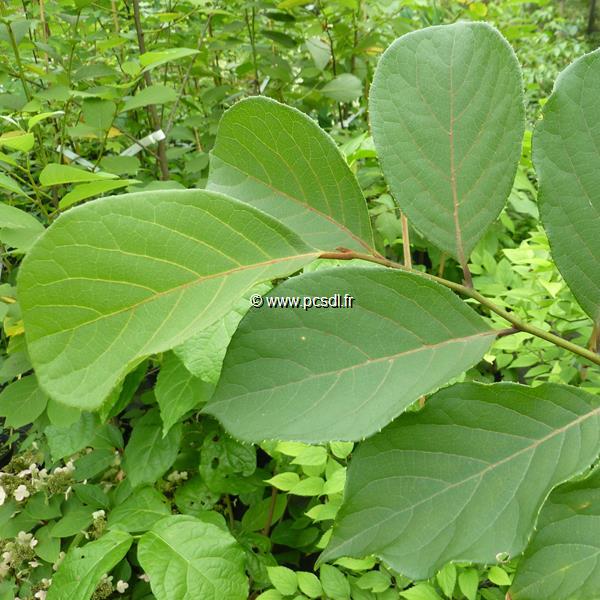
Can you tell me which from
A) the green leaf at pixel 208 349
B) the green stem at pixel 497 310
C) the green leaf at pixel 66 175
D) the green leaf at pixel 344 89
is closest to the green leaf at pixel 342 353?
the green stem at pixel 497 310

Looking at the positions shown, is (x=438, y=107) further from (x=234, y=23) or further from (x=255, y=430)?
(x=234, y=23)

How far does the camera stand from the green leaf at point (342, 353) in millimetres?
269

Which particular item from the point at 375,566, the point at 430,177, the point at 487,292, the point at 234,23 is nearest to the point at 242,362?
the point at 430,177

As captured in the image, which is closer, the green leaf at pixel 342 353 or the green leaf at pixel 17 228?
the green leaf at pixel 342 353

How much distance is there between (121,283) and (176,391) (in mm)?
637

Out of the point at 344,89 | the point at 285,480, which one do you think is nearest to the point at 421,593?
the point at 285,480

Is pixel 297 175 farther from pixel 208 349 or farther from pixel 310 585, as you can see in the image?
pixel 310 585

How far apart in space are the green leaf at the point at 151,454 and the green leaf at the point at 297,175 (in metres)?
0.77

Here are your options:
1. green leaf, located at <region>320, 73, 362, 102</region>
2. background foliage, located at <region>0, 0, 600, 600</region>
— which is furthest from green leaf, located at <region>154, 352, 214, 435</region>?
green leaf, located at <region>320, 73, 362, 102</region>

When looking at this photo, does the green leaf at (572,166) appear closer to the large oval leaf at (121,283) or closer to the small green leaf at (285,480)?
the large oval leaf at (121,283)

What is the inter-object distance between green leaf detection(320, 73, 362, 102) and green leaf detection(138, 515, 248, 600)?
1.00 metres

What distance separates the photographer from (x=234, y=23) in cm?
156

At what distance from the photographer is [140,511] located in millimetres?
993

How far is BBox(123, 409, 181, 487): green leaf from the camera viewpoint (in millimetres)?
1009
